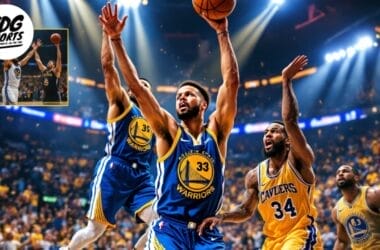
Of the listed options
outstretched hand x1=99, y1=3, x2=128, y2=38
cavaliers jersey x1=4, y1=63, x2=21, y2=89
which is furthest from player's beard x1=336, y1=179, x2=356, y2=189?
cavaliers jersey x1=4, y1=63, x2=21, y2=89

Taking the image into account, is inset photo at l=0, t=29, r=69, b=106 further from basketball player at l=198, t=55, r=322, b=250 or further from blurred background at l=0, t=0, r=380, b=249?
blurred background at l=0, t=0, r=380, b=249

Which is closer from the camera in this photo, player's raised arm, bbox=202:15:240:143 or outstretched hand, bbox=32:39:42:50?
player's raised arm, bbox=202:15:240:143

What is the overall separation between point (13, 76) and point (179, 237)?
5.40m

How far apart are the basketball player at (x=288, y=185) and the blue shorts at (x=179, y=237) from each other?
0.90 m

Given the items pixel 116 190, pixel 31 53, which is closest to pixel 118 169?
pixel 116 190

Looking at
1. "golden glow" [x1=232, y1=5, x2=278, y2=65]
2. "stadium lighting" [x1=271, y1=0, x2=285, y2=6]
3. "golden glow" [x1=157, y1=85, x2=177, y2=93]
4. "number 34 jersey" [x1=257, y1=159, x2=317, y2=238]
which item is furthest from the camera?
"golden glow" [x1=157, y1=85, x2=177, y2=93]

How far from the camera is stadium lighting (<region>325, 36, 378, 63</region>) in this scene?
25.8 meters

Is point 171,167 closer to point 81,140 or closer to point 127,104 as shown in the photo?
point 127,104

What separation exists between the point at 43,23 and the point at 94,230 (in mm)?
14018

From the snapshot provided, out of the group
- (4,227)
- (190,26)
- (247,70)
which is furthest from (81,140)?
(4,227)

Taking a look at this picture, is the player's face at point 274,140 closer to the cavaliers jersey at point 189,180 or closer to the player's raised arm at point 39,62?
the cavaliers jersey at point 189,180

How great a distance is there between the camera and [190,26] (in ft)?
89.6

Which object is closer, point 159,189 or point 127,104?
point 159,189

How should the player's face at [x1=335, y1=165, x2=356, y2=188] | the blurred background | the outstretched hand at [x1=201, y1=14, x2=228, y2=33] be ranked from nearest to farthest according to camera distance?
the outstretched hand at [x1=201, y1=14, x2=228, y2=33]
the player's face at [x1=335, y1=165, x2=356, y2=188]
the blurred background
